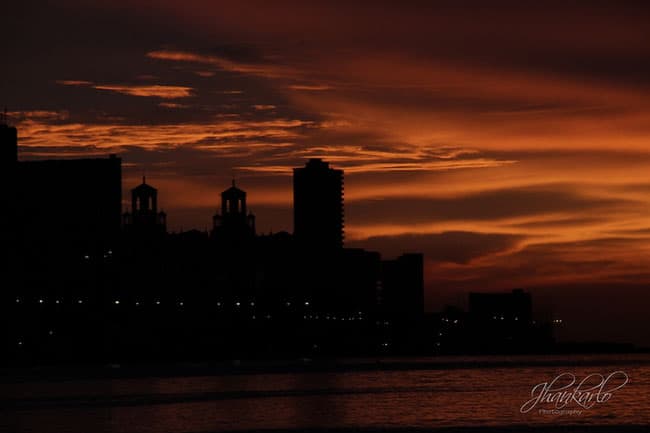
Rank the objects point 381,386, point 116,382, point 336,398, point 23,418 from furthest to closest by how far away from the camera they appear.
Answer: point 116,382, point 381,386, point 336,398, point 23,418

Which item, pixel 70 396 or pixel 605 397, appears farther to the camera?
pixel 70 396

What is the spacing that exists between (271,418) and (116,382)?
3466 inches

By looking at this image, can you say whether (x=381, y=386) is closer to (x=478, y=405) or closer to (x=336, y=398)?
(x=336, y=398)

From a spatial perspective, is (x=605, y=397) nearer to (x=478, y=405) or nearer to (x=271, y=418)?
(x=478, y=405)

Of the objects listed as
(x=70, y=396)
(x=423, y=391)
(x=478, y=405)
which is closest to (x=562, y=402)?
(x=478, y=405)

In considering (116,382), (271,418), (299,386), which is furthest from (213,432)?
(116,382)

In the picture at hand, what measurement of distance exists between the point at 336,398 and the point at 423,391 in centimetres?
1804

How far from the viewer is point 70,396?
148 metres

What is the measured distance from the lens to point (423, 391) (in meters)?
158

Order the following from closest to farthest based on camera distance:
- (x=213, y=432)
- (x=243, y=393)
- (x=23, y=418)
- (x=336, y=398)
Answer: (x=213, y=432) → (x=23, y=418) → (x=336, y=398) → (x=243, y=393)

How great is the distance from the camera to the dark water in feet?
327

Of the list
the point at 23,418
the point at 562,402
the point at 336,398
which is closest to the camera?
the point at 23,418

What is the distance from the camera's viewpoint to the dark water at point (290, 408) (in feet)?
327

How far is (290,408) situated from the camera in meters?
123
